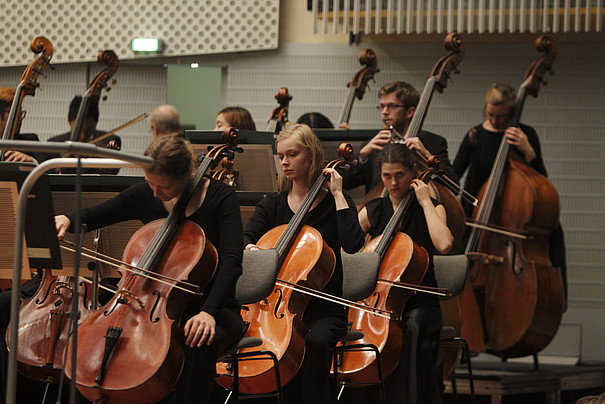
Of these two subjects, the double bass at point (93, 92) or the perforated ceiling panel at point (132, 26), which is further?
the perforated ceiling panel at point (132, 26)

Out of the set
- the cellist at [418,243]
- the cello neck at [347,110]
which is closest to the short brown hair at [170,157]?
the cellist at [418,243]

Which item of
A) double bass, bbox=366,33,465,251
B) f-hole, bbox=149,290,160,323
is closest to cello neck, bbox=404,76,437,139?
double bass, bbox=366,33,465,251

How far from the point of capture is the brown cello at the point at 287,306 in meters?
2.96

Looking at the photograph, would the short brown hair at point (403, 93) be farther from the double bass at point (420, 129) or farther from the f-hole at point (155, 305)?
the f-hole at point (155, 305)

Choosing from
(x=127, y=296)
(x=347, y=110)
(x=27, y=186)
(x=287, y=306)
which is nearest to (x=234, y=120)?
(x=347, y=110)

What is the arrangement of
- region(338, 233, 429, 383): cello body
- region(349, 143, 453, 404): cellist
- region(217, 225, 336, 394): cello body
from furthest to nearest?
region(349, 143, 453, 404): cellist
region(338, 233, 429, 383): cello body
region(217, 225, 336, 394): cello body

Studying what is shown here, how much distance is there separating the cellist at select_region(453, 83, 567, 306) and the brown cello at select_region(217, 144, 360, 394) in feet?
5.76

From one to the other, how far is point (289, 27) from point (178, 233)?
11.5ft

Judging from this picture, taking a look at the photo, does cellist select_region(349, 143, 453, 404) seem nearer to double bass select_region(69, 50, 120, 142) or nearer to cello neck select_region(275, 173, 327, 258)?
cello neck select_region(275, 173, 327, 258)

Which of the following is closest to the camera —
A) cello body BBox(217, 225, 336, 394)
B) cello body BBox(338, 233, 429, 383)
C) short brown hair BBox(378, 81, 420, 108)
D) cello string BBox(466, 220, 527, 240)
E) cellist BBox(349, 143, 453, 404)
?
cello body BBox(217, 225, 336, 394)

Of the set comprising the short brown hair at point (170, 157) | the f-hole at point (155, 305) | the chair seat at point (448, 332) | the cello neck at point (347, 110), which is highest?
the cello neck at point (347, 110)

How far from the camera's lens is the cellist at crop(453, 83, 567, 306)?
4672 millimetres

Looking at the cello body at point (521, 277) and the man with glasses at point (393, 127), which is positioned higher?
the man with glasses at point (393, 127)

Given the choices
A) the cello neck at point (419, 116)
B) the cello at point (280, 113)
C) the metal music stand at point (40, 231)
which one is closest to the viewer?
the metal music stand at point (40, 231)
